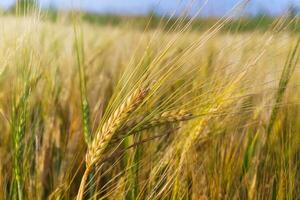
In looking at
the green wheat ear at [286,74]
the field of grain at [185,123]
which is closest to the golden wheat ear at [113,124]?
the field of grain at [185,123]

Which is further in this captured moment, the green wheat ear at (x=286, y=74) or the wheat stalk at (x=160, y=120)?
the green wheat ear at (x=286, y=74)

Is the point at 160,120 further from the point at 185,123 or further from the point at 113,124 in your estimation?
the point at 185,123

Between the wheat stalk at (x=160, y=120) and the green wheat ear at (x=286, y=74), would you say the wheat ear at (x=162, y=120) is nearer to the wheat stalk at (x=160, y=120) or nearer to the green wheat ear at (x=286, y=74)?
the wheat stalk at (x=160, y=120)

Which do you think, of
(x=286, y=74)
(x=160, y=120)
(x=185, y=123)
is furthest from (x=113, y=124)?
(x=286, y=74)

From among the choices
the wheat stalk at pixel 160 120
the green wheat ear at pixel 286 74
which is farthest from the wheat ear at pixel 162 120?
the green wheat ear at pixel 286 74

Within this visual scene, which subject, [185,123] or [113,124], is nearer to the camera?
[113,124]

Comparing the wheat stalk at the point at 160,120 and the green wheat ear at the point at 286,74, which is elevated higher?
the green wheat ear at the point at 286,74

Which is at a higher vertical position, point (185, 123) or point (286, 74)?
point (286, 74)

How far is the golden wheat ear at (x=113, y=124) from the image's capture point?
83 cm

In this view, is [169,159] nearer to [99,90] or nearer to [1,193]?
[1,193]

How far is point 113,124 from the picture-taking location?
84 centimetres

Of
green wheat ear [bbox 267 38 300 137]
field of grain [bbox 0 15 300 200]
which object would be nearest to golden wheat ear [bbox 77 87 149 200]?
field of grain [bbox 0 15 300 200]

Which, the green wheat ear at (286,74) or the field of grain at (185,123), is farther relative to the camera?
the green wheat ear at (286,74)

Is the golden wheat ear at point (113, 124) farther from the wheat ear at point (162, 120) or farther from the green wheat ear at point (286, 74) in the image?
the green wheat ear at point (286, 74)
